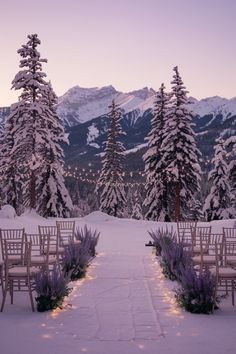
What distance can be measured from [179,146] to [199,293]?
26.1 meters

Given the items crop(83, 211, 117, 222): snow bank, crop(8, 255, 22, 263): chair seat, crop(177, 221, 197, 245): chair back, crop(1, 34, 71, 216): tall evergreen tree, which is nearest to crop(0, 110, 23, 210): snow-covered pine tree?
crop(1, 34, 71, 216): tall evergreen tree

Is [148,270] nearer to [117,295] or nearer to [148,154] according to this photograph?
[117,295]

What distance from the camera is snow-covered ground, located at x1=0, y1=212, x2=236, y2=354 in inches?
250

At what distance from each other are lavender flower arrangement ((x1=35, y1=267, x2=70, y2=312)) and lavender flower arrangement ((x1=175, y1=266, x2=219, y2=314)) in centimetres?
213

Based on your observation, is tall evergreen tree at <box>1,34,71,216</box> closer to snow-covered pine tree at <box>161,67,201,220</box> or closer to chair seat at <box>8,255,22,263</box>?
snow-covered pine tree at <box>161,67,201,220</box>

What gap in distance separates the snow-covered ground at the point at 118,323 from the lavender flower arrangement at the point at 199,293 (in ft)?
0.58

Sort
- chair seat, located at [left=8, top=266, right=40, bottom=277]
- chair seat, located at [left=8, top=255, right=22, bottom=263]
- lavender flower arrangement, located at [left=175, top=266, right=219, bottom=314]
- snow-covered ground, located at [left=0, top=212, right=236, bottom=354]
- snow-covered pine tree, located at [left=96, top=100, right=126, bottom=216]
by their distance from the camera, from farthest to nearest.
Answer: snow-covered pine tree, located at [left=96, top=100, right=126, bottom=216], chair seat, located at [left=8, top=255, right=22, bottom=263], chair seat, located at [left=8, top=266, right=40, bottom=277], lavender flower arrangement, located at [left=175, top=266, right=219, bottom=314], snow-covered ground, located at [left=0, top=212, right=236, bottom=354]

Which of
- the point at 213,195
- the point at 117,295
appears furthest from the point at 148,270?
the point at 213,195

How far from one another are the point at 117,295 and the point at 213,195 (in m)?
30.5

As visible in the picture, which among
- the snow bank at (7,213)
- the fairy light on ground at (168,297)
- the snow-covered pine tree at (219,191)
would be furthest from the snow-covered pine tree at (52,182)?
the fairy light on ground at (168,297)

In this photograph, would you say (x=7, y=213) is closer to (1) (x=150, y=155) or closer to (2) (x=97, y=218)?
(2) (x=97, y=218)

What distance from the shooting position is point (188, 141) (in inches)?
1347

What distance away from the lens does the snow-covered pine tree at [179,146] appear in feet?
111

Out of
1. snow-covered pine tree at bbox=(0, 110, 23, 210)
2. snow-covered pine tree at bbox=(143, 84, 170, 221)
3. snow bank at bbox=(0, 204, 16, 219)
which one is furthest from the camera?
snow-covered pine tree at bbox=(0, 110, 23, 210)
